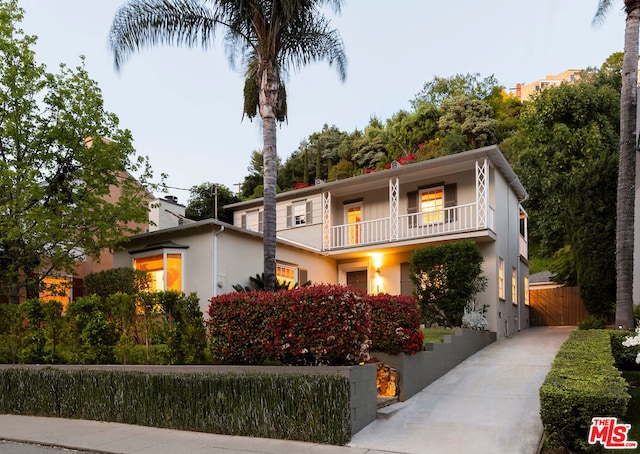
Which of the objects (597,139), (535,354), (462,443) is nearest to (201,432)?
(462,443)

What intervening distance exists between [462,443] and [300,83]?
10.6 meters

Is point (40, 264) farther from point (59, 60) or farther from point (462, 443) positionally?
point (462, 443)

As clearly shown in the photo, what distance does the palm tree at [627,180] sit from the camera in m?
11.9

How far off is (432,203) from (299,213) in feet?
17.7

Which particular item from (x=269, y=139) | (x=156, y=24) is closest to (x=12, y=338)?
(x=269, y=139)

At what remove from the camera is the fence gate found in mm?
23484

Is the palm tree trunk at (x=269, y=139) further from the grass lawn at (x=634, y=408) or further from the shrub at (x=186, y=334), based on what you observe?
the grass lawn at (x=634, y=408)

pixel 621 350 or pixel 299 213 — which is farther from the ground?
pixel 299 213

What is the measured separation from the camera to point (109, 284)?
50.9 ft

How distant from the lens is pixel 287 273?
59.4 feet

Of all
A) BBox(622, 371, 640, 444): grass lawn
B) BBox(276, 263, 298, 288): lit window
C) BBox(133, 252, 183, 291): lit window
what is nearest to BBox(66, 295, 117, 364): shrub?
BBox(133, 252, 183, 291): lit window

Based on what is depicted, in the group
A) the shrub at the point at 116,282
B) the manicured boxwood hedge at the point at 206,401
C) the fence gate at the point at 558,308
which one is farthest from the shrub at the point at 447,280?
the fence gate at the point at 558,308

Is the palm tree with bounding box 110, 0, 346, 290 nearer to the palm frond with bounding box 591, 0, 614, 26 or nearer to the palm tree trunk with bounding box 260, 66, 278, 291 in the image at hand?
the palm tree trunk with bounding box 260, 66, 278, 291

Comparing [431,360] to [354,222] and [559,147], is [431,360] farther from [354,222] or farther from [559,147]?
[559,147]
